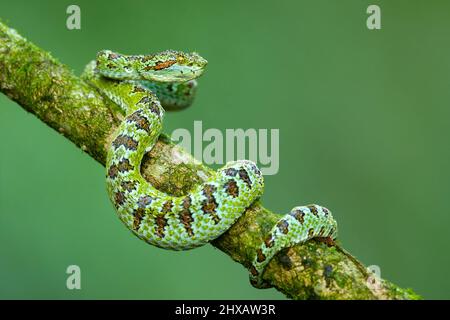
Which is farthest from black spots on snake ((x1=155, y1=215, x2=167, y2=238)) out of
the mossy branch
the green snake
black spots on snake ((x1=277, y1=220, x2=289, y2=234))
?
black spots on snake ((x1=277, y1=220, x2=289, y2=234))

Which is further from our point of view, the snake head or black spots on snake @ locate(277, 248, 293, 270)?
the snake head

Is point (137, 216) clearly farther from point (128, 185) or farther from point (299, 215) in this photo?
point (299, 215)

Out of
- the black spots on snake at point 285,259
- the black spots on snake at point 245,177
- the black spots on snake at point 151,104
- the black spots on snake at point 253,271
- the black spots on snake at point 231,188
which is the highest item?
the black spots on snake at point 151,104

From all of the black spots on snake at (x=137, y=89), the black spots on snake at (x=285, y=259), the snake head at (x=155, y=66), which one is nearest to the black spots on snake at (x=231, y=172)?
the black spots on snake at (x=285, y=259)

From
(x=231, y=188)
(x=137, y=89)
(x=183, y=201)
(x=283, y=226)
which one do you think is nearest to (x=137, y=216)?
(x=183, y=201)

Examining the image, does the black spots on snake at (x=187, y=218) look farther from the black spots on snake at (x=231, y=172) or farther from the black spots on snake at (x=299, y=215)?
the black spots on snake at (x=299, y=215)

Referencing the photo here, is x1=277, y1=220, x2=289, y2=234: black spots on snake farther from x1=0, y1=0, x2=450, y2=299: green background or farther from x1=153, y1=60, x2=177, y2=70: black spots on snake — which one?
x1=0, y1=0, x2=450, y2=299: green background
